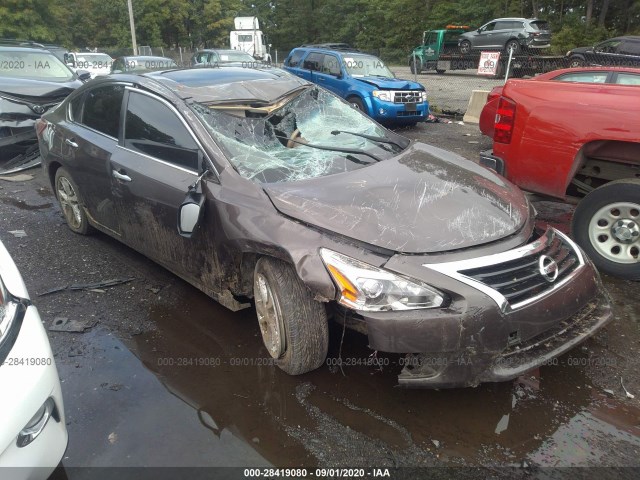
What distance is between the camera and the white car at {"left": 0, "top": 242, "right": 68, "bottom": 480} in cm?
165

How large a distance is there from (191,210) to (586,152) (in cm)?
322

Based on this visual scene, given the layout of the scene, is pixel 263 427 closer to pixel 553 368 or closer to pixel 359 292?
pixel 359 292

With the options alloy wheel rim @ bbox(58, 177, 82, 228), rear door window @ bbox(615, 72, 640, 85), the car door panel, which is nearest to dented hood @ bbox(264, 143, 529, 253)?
the car door panel

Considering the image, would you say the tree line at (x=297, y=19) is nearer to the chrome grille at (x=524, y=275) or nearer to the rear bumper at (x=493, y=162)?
the rear bumper at (x=493, y=162)

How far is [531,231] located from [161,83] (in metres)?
2.77

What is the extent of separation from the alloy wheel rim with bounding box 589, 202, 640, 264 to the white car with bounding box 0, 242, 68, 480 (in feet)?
13.3

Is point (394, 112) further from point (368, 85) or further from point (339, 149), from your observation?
point (339, 149)

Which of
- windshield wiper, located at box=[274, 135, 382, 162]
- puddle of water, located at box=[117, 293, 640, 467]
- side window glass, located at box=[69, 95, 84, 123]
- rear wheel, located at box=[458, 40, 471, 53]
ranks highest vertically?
rear wheel, located at box=[458, 40, 471, 53]

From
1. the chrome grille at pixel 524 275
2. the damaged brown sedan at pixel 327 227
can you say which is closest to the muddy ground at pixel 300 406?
the damaged brown sedan at pixel 327 227

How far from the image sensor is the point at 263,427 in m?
2.54

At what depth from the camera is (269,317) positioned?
2.89 metres

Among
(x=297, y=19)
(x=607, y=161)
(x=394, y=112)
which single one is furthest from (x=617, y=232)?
(x=297, y=19)

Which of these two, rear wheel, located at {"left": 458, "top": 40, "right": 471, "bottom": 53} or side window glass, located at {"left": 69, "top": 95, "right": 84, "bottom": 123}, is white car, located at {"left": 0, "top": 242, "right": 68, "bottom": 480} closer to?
side window glass, located at {"left": 69, "top": 95, "right": 84, "bottom": 123}

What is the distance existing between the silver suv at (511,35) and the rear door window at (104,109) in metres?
21.4
